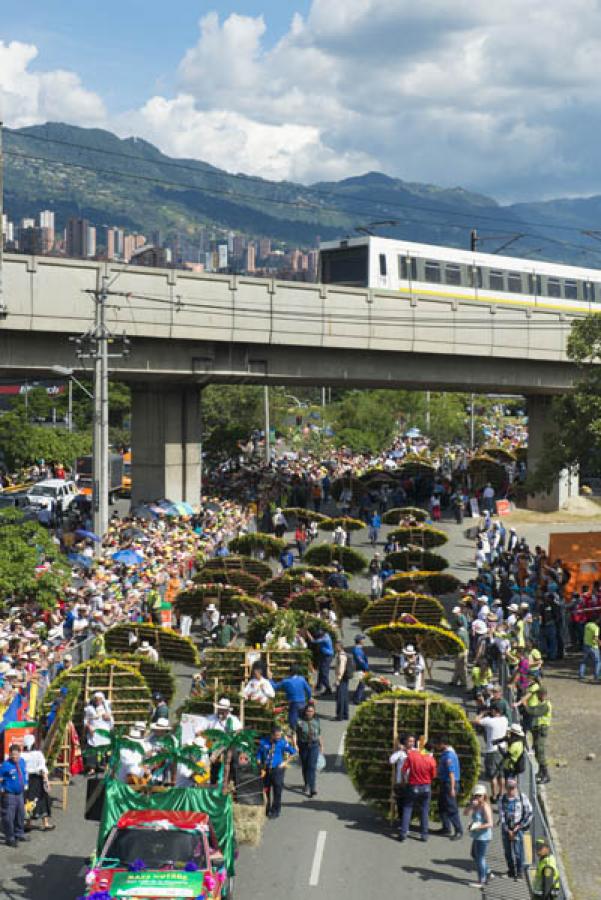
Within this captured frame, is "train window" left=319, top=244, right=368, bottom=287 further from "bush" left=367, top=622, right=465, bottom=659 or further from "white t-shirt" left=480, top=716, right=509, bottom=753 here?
"white t-shirt" left=480, top=716, right=509, bottom=753

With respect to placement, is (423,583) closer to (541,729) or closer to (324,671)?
(324,671)

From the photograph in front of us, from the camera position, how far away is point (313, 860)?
14359mm

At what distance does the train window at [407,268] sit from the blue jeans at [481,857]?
35.8 m

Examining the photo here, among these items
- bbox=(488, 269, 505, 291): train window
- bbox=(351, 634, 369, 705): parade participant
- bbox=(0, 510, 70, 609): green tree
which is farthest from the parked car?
bbox=(488, 269, 505, 291): train window

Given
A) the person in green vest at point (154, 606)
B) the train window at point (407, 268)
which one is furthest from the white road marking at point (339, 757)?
the train window at point (407, 268)

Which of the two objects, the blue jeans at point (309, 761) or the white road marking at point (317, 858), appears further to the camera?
the blue jeans at point (309, 761)

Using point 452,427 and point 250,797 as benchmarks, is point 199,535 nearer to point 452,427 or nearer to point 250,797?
point 250,797

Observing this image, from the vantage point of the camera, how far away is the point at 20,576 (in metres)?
26.7

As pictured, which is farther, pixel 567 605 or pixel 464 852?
pixel 567 605

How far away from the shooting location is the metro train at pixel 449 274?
1847 inches

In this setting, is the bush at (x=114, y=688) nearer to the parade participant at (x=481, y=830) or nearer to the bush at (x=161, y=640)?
the bush at (x=161, y=640)

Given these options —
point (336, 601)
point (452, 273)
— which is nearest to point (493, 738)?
point (336, 601)

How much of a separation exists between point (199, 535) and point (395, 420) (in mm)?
49964

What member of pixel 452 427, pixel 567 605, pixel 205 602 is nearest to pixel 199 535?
pixel 205 602
